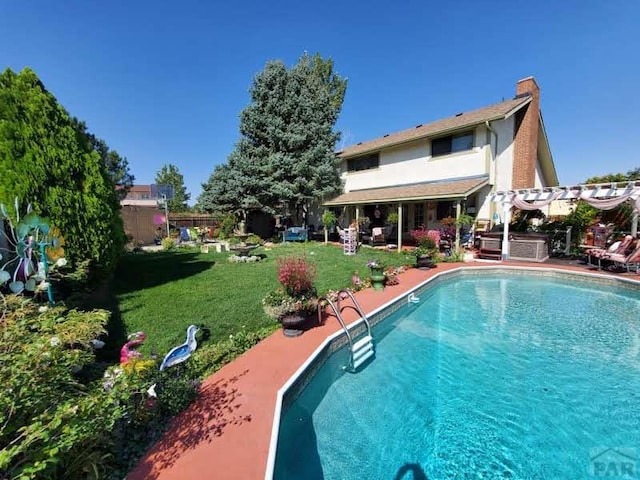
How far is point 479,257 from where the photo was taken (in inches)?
529

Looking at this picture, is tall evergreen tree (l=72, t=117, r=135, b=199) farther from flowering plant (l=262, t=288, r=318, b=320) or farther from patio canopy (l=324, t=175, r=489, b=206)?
flowering plant (l=262, t=288, r=318, b=320)

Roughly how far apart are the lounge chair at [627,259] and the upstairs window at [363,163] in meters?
12.7

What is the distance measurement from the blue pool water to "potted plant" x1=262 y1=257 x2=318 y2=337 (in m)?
0.98

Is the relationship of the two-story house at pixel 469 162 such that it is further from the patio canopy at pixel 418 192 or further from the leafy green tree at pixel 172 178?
the leafy green tree at pixel 172 178

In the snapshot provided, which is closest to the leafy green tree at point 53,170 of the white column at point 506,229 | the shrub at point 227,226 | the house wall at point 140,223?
the shrub at point 227,226

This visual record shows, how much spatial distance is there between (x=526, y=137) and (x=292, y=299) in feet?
51.3

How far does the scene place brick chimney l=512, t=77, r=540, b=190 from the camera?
14.5 meters

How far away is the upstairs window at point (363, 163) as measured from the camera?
1972cm

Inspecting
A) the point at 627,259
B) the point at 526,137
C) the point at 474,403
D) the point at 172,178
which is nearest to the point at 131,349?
the point at 474,403

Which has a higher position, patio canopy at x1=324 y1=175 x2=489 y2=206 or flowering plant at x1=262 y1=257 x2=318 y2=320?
patio canopy at x1=324 y1=175 x2=489 y2=206

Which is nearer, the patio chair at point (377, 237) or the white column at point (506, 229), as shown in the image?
the white column at point (506, 229)

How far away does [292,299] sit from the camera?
5.64 metres

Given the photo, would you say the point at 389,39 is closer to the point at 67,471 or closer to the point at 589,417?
the point at 589,417

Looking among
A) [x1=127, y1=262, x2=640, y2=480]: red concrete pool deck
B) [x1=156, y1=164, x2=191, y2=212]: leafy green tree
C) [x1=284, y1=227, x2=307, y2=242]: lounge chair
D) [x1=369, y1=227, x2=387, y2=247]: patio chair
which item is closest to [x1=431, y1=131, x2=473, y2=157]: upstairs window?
[x1=369, y1=227, x2=387, y2=247]: patio chair
